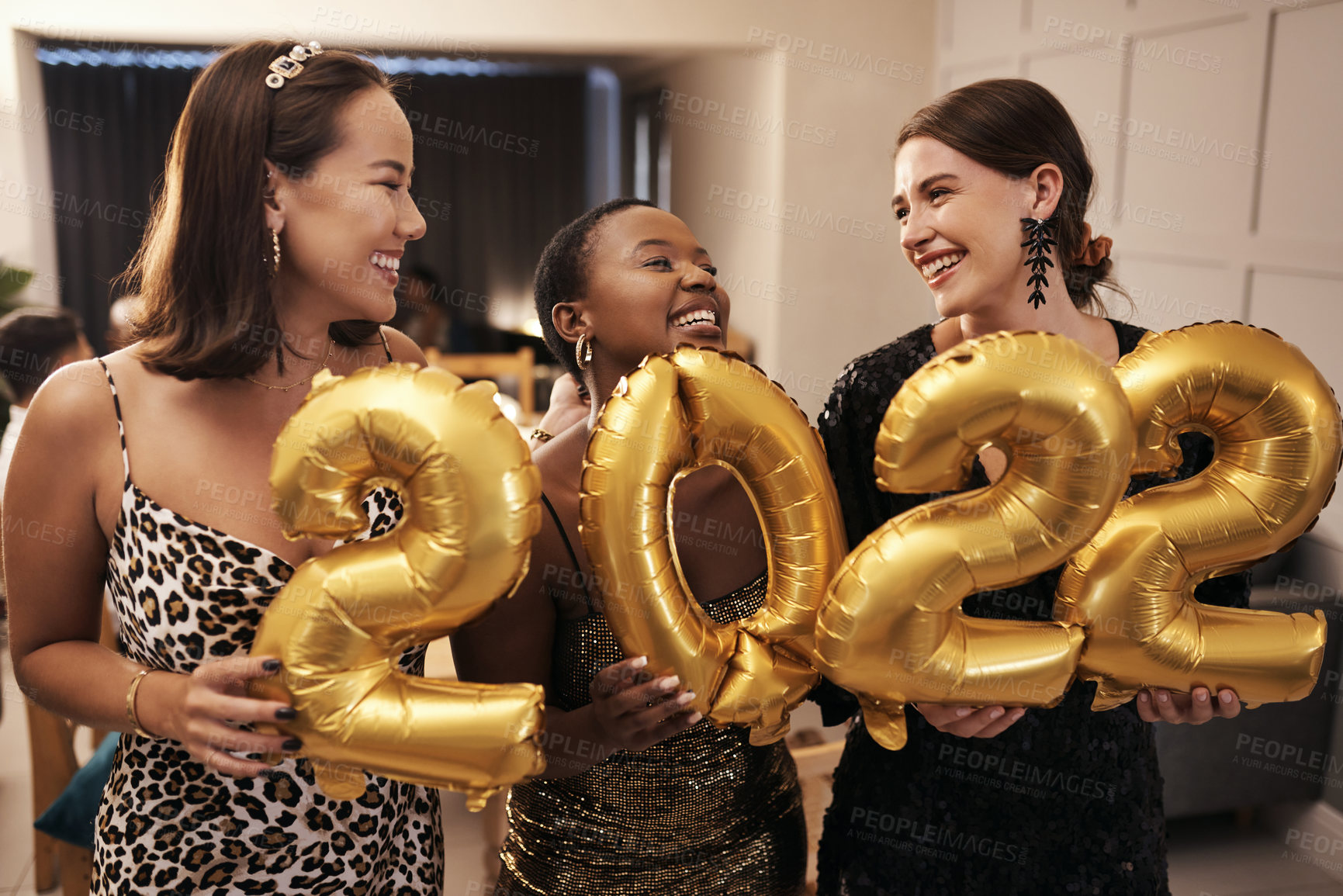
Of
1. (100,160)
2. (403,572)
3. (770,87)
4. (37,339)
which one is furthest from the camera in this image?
(100,160)

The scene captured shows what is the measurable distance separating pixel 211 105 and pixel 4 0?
5243 millimetres

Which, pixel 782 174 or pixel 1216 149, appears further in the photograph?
pixel 782 174

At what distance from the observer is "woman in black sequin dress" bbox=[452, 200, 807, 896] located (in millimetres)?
1154

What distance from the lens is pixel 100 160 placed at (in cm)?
760

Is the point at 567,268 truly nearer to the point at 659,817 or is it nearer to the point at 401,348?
the point at 401,348

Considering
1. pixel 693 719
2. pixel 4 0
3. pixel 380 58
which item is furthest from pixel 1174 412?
pixel 380 58

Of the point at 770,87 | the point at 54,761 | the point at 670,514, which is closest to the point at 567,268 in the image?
the point at 670,514

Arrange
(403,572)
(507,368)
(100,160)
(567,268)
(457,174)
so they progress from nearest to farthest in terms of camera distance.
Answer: (403,572) < (567,268) < (507,368) < (100,160) < (457,174)

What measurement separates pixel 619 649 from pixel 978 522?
45 cm

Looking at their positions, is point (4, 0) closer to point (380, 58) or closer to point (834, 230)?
point (380, 58)

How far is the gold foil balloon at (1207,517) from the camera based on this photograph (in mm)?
894

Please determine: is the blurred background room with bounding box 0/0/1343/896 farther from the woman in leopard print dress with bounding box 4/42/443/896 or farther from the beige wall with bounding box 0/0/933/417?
the woman in leopard print dress with bounding box 4/42/443/896

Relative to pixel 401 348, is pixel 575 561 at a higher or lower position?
lower

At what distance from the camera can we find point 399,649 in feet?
2.82
